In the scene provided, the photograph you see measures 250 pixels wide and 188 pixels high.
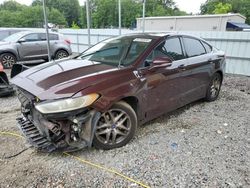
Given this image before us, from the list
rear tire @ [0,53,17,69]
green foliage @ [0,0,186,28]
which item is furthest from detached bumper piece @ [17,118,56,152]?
green foliage @ [0,0,186,28]

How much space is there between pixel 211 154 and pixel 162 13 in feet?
211

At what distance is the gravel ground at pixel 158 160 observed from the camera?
8.27 feet

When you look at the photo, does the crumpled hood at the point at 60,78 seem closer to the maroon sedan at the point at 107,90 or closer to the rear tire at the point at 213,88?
the maroon sedan at the point at 107,90

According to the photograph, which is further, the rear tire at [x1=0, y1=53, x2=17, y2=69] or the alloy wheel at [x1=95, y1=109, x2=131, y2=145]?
the rear tire at [x1=0, y1=53, x2=17, y2=69]

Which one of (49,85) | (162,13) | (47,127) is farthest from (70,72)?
(162,13)

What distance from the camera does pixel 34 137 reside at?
9.54 ft

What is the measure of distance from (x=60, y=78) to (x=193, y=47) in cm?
278

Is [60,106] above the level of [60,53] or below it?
above

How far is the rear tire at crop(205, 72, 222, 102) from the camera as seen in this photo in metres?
4.98

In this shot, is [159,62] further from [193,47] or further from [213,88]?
[213,88]

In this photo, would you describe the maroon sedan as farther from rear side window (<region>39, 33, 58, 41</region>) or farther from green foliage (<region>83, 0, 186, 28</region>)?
green foliage (<region>83, 0, 186, 28</region>)

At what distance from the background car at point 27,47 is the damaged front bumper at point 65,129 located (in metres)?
7.46

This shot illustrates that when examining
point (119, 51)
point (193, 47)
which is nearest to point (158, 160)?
point (119, 51)

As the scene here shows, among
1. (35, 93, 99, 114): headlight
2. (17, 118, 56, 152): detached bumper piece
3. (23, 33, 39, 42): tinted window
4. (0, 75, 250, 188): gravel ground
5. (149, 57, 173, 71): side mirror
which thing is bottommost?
(0, 75, 250, 188): gravel ground
